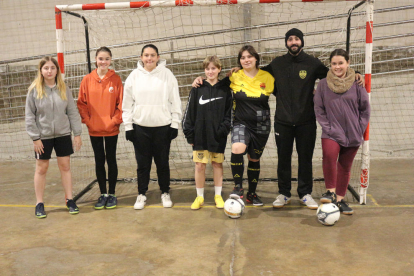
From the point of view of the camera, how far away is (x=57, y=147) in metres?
3.49

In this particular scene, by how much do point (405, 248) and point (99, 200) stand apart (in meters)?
2.75

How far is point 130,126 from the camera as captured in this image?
353 centimetres

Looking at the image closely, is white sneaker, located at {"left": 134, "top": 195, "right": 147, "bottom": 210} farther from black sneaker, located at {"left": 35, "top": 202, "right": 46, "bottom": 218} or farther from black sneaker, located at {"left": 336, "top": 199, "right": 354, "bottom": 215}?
black sneaker, located at {"left": 336, "top": 199, "right": 354, "bottom": 215}

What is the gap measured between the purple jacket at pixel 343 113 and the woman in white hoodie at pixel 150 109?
134 centimetres

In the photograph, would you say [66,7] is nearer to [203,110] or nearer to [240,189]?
[203,110]

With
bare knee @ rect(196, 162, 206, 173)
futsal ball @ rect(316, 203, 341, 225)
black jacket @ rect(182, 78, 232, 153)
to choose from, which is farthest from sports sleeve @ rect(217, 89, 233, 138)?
futsal ball @ rect(316, 203, 341, 225)

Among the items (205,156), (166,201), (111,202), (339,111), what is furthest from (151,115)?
(339,111)

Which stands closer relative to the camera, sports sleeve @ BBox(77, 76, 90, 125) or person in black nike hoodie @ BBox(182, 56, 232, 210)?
person in black nike hoodie @ BBox(182, 56, 232, 210)

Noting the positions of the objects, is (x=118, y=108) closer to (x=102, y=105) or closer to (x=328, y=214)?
(x=102, y=105)

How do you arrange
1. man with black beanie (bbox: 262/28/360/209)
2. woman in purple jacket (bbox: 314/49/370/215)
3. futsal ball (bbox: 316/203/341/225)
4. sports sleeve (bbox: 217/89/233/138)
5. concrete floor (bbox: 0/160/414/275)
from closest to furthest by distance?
concrete floor (bbox: 0/160/414/275) < futsal ball (bbox: 316/203/341/225) < woman in purple jacket (bbox: 314/49/370/215) < man with black beanie (bbox: 262/28/360/209) < sports sleeve (bbox: 217/89/233/138)

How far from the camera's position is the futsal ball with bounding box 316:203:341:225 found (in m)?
3.09

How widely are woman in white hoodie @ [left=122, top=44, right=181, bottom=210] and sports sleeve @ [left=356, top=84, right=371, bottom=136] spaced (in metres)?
1.66

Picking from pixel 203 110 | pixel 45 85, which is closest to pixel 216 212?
pixel 203 110

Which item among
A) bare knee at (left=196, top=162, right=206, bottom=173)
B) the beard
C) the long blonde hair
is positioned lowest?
bare knee at (left=196, top=162, right=206, bottom=173)
